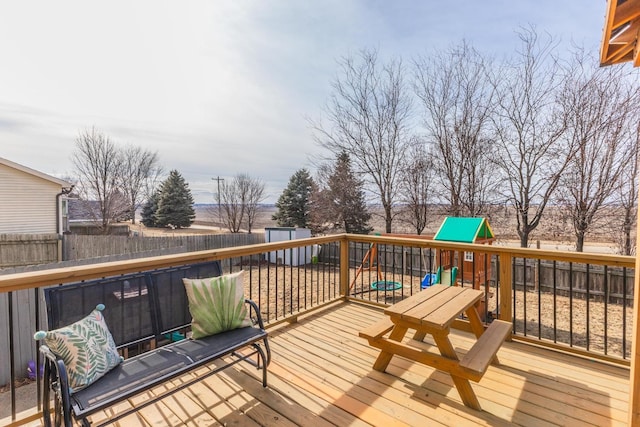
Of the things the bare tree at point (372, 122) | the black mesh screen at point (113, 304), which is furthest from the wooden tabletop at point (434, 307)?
the bare tree at point (372, 122)

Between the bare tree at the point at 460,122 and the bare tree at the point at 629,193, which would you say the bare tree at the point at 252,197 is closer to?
the bare tree at the point at 460,122

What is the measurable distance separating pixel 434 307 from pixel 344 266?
78.6 inches

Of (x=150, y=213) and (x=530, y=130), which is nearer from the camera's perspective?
(x=530, y=130)

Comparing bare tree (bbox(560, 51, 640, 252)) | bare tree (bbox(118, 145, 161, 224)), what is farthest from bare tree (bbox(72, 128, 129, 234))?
bare tree (bbox(560, 51, 640, 252))

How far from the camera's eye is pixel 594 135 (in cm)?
638

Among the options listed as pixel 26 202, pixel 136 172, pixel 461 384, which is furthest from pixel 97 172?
pixel 461 384

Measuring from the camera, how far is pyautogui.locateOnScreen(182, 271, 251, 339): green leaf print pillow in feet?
7.38

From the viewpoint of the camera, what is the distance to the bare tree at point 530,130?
6.90 m

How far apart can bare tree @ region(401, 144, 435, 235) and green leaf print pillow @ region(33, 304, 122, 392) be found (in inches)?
359

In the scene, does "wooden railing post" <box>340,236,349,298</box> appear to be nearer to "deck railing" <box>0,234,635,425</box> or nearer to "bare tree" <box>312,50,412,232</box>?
"deck railing" <box>0,234,635,425</box>

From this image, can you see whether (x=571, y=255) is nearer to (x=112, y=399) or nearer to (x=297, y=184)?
(x=112, y=399)

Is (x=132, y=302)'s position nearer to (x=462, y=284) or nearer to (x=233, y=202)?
(x=462, y=284)

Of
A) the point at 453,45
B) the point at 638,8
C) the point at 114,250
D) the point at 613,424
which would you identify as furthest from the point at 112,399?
the point at 114,250

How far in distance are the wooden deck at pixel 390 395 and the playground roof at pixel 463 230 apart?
2.09 m
